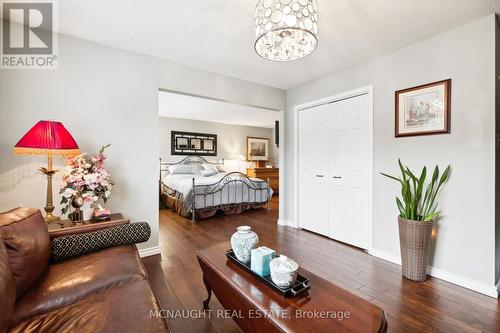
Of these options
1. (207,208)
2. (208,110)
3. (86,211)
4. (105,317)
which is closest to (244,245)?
(105,317)

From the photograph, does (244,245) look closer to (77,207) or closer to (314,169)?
(77,207)

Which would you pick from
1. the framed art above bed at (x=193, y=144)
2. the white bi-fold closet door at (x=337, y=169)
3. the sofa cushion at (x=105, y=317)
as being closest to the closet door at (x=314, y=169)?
the white bi-fold closet door at (x=337, y=169)

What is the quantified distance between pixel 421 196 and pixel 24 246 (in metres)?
3.21

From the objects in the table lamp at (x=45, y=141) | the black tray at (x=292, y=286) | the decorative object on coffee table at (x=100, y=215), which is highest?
the table lamp at (x=45, y=141)

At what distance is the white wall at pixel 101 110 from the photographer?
2.09 m

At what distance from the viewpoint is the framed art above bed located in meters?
6.57

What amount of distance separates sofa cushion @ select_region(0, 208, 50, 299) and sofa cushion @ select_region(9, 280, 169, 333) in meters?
0.25

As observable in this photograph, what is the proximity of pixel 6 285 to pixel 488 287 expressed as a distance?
330 centimetres

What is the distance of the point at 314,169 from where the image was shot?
364 cm

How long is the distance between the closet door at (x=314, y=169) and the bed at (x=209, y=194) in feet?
5.07

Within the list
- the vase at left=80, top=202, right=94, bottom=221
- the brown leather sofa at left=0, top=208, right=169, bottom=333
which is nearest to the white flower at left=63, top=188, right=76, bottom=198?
the vase at left=80, top=202, right=94, bottom=221

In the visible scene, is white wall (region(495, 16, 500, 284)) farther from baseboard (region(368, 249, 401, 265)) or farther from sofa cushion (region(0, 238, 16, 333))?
sofa cushion (region(0, 238, 16, 333))

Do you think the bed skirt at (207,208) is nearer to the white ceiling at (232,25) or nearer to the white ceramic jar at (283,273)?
the white ceiling at (232,25)

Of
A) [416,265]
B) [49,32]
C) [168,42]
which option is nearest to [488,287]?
[416,265]
